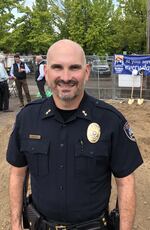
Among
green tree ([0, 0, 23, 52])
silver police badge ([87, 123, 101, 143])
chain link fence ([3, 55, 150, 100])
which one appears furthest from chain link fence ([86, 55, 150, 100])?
green tree ([0, 0, 23, 52])

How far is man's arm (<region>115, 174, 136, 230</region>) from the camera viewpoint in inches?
93.8

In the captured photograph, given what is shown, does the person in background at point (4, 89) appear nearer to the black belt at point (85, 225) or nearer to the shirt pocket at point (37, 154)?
the shirt pocket at point (37, 154)

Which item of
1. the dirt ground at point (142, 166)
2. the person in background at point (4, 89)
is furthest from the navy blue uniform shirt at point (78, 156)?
the person in background at point (4, 89)

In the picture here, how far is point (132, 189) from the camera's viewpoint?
2.39 meters

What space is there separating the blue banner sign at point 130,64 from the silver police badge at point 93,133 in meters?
12.1

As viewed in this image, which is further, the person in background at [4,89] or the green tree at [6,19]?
the green tree at [6,19]

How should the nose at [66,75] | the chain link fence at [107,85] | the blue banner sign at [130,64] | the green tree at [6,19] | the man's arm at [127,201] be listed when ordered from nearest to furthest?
the nose at [66,75] < the man's arm at [127,201] < the blue banner sign at [130,64] < the chain link fence at [107,85] < the green tree at [6,19]

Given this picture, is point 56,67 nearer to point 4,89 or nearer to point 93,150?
point 93,150

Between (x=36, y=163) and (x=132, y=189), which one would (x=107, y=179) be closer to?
(x=132, y=189)

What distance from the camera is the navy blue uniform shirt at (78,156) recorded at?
233cm

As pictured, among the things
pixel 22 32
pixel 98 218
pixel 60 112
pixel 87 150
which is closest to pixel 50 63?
pixel 60 112

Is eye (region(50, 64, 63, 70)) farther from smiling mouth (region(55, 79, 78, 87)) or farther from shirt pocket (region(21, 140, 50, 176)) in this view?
shirt pocket (region(21, 140, 50, 176))

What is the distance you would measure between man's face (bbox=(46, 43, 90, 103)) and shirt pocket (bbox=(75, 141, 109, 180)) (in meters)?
0.27

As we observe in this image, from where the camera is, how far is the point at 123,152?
2.34m
